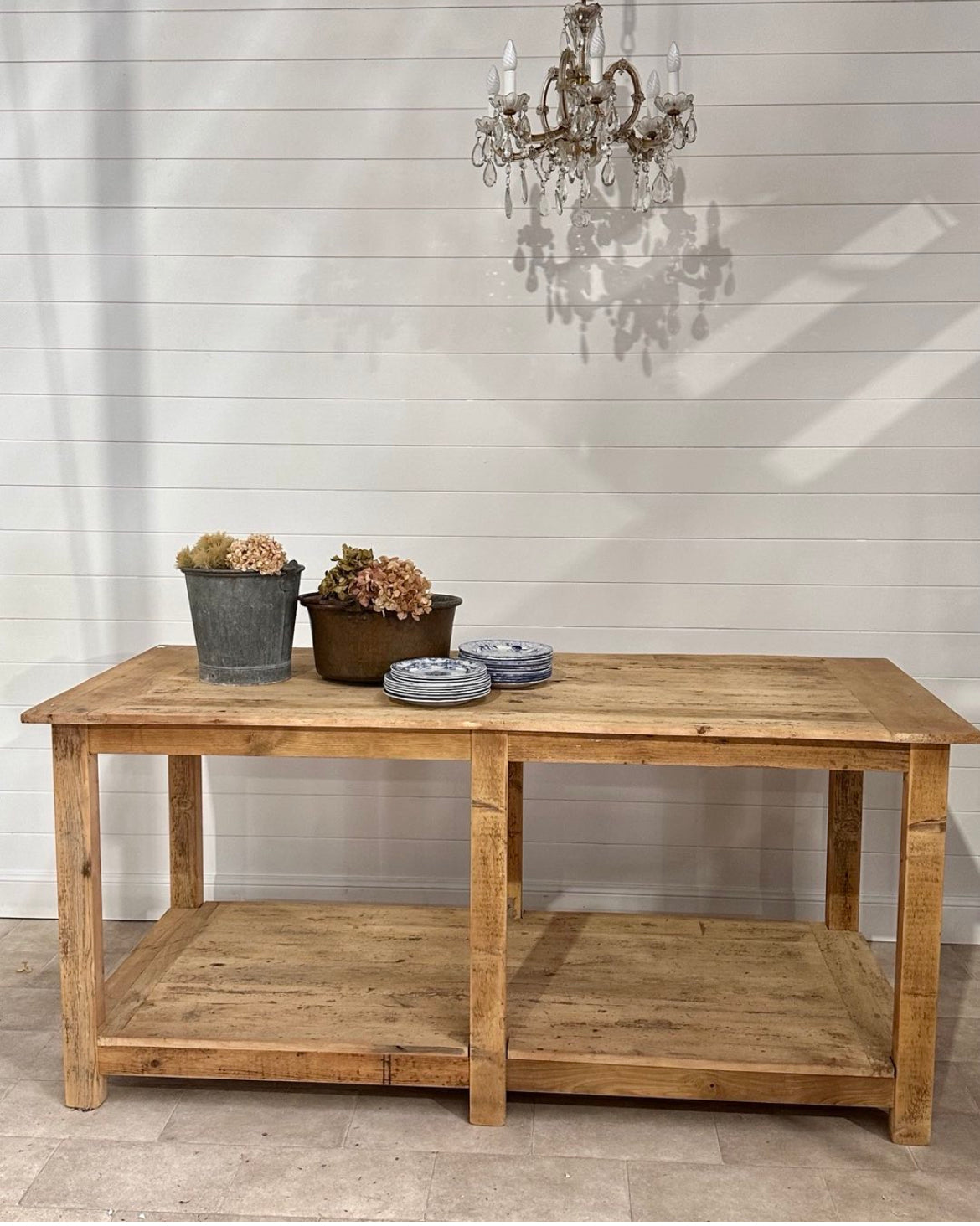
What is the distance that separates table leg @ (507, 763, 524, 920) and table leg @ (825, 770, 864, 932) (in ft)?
2.71

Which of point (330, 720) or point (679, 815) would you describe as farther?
point (679, 815)

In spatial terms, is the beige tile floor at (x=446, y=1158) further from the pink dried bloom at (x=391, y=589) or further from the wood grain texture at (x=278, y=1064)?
the pink dried bloom at (x=391, y=589)

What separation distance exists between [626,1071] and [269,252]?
2.51 m

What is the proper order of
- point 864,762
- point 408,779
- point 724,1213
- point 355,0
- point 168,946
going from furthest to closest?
1. point 408,779
2. point 355,0
3. point 168,946
4. point 864,762
5. point 724,1213

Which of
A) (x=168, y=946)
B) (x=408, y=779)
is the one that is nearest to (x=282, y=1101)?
(x=168, y=946)

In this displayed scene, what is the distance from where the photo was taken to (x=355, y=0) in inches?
140

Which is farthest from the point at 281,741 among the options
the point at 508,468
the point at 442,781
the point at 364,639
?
the point at 508,468

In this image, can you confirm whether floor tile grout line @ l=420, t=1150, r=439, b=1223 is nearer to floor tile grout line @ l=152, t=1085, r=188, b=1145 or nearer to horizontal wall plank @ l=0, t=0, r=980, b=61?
floor tile grout line @ l=152, t=1085, r=188, b=1145

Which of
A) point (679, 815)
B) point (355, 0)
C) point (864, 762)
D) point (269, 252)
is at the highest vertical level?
point (355, 0)

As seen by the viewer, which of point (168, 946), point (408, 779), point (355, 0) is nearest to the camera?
point (168, 946)

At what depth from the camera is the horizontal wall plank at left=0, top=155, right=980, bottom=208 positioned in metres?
3.51

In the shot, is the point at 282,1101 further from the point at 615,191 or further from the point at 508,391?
the point at 615,191

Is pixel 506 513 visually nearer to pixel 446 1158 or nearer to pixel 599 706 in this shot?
pixel 599 706

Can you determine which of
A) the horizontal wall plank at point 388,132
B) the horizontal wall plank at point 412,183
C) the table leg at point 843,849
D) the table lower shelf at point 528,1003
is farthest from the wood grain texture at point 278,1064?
the horizontal wall plank at point 388,132
